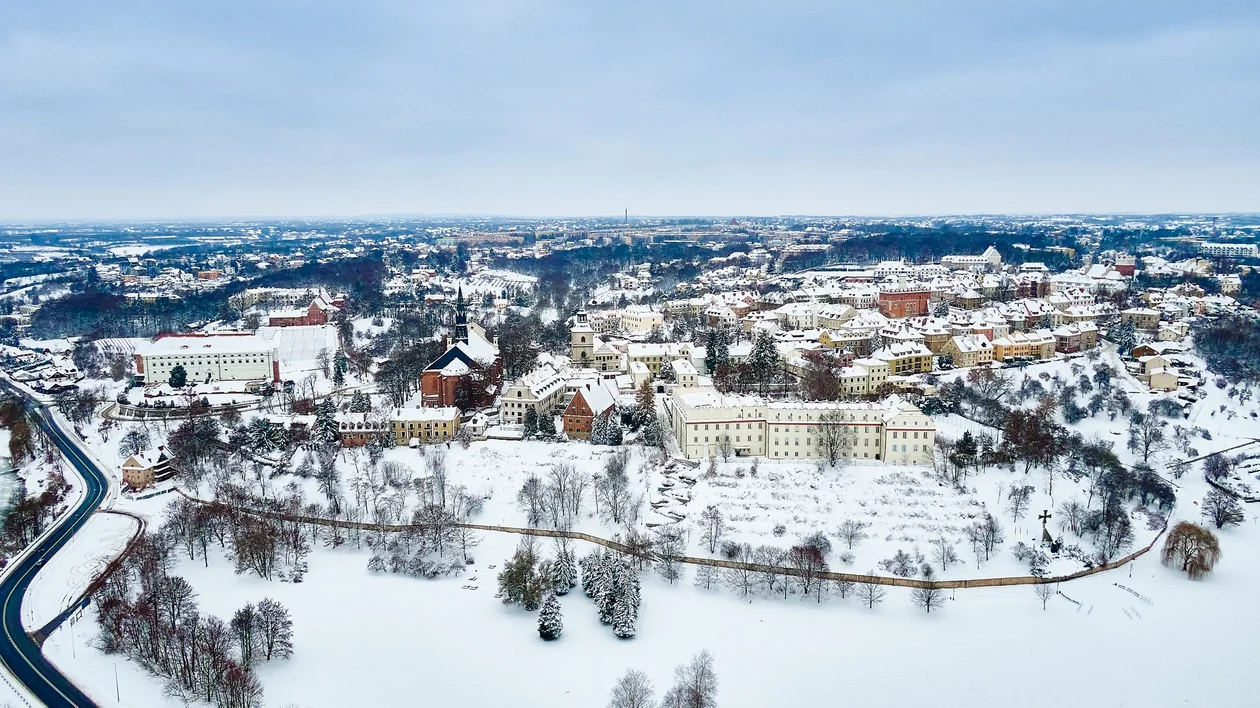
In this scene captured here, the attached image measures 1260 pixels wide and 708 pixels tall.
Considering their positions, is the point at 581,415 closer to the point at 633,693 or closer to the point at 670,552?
the point at 670,552

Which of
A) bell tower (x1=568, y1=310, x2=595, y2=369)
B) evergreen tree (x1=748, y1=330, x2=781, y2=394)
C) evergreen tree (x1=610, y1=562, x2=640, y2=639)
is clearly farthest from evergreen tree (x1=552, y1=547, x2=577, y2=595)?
bell tower (x1=568, y1=310, x2=595, y2=369)

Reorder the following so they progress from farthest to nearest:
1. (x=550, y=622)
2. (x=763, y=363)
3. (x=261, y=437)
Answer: (x=763, y=363) → (x=261, y=437) → (x=550, y=622)

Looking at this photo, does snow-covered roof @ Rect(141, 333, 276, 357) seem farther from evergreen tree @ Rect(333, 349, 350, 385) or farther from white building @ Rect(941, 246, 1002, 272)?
white building @ Rect(941, 246, 1002, 272)

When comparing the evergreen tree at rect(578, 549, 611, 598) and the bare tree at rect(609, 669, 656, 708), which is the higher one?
the evergreen tree at rect(578, 549, 611, 598)

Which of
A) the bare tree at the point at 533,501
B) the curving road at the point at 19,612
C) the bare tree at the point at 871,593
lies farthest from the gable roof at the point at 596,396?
the curving road at the point at 19,612

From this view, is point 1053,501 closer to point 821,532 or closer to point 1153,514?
point 1153,514

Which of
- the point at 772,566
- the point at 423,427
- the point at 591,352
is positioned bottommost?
the point at 772,566

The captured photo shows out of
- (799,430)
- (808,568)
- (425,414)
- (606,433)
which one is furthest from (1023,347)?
(425,414)
